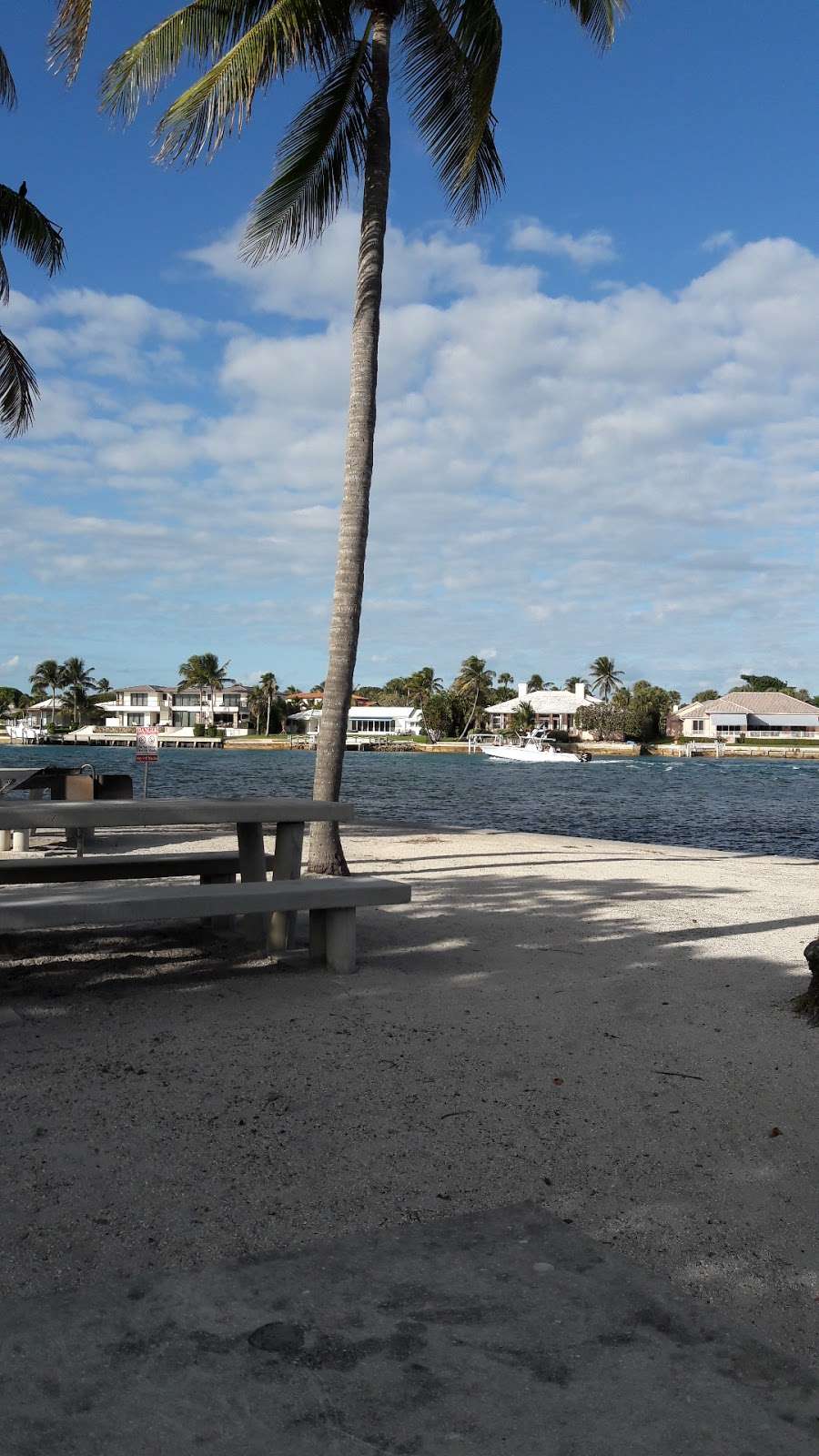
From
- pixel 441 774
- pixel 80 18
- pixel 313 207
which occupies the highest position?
pixel 80 18

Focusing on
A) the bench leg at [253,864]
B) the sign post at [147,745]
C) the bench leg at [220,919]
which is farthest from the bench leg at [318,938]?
the sign post at [147,745]

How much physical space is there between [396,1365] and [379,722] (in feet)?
420

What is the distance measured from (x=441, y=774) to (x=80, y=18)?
52.5 m

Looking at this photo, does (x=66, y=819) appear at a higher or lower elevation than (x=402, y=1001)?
higher

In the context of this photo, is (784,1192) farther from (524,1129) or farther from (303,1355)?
(303,1355)

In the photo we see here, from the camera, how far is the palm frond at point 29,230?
15.7 meters

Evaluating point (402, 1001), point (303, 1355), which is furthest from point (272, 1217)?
point (402, 1001)

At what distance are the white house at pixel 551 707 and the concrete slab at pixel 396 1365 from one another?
114 metres

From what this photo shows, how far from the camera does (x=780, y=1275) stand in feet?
8.32

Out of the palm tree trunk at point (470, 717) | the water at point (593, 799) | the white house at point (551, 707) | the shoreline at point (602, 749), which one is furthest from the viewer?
the palm tree trunk at point (470, 717)

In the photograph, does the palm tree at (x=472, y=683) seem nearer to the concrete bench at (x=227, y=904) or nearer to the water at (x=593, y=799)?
the water at (x=593, y=799)

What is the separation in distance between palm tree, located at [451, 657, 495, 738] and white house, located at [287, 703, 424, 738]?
6371 millimetres

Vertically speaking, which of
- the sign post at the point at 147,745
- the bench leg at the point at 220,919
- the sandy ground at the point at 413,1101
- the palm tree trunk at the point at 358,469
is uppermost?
the palm tree trunk at the point at 358,469

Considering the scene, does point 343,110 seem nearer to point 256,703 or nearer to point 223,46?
point 223,46
